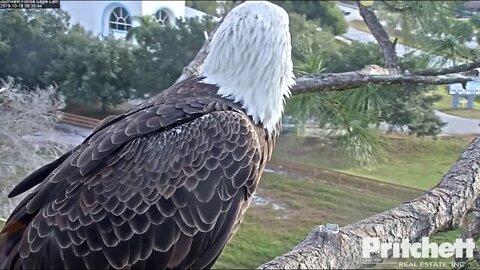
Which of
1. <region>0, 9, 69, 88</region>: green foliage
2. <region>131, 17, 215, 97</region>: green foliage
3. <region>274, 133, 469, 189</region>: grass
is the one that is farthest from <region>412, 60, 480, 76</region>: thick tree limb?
<region>131, 17, 215, 97</region>: green foliage

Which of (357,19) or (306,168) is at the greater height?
(357,19)

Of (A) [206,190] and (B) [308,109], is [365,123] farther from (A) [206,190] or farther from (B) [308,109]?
(A) [206,190]

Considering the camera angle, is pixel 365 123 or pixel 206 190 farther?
pixel 365 123

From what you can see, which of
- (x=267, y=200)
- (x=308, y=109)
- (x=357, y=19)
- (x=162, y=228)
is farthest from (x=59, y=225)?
(x=357, y=19)

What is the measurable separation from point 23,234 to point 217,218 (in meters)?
0.38

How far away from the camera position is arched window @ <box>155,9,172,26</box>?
157 inches

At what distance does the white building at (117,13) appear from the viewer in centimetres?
354

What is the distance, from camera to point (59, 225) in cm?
120

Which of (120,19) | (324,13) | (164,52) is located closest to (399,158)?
(164,52)

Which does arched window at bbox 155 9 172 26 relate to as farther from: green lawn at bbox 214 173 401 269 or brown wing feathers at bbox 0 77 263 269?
brown wing feathers at bbox 0 77 263 269

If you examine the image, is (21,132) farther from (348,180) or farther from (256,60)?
(348,180)

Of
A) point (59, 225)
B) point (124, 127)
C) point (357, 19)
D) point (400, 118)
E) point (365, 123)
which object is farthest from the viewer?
point (357, 19)

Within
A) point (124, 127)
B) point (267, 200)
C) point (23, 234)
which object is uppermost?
point (124, 127)

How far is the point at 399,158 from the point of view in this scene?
2.80 m
